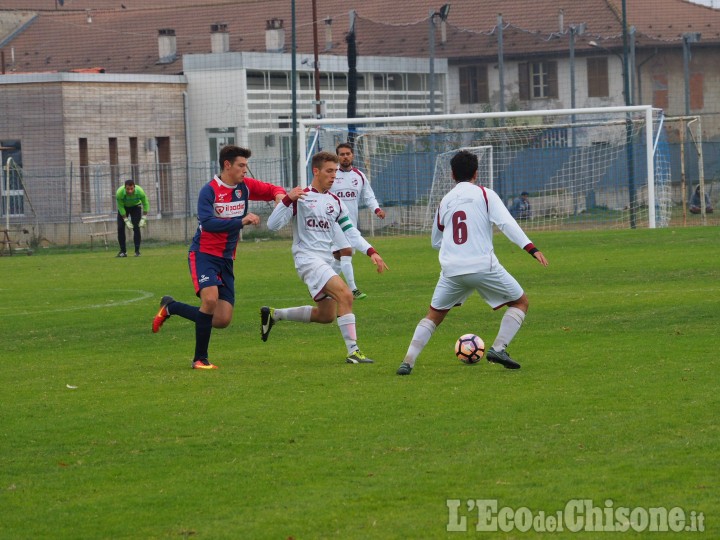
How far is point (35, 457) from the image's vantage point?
7.51 m

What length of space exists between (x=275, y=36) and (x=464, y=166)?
43687mm

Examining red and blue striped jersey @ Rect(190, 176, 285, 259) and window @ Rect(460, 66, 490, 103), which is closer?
red and blue striped jersey @ Rect(190, 176, 285, 259)

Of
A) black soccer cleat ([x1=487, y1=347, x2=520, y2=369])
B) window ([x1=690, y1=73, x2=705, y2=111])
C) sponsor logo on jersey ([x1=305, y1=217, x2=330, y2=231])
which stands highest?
window ([x1=690, y1=73, x2=705, y2=111])

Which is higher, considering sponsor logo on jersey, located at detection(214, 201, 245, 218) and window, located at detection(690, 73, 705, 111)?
window, located at detection(690, 73, 705, 111)

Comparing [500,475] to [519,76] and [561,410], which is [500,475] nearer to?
[561,410]

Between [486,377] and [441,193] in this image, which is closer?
[486,377]

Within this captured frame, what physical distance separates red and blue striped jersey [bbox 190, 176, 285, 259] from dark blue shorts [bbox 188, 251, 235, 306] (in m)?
0.05

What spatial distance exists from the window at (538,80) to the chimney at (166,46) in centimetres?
1482

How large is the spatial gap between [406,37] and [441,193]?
21309mm

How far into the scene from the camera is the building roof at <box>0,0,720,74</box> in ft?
175

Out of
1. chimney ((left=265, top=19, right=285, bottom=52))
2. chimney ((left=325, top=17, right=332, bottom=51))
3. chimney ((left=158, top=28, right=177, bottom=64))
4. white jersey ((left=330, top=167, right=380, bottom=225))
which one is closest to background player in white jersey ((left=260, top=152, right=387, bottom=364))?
white jersey ((left=330, top=167, right=380, bottom=225))

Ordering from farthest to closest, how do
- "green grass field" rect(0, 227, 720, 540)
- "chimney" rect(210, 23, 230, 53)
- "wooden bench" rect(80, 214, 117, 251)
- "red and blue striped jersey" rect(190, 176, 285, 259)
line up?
1. "chimney" rect(210, 23, 230, 53)
2. "wooden bench" rect(80, 214, 117, 251)
3. "red and blue striped jersey" rect(190, 176, 285, 259)
4. "green grass field" rect(0, 227, 720, 540)

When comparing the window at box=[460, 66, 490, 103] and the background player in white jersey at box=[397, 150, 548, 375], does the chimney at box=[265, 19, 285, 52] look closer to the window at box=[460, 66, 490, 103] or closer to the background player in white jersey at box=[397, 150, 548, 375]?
the window at box=[460, 66, 490, 103]

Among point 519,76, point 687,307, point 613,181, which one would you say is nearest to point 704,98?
point 519,76
